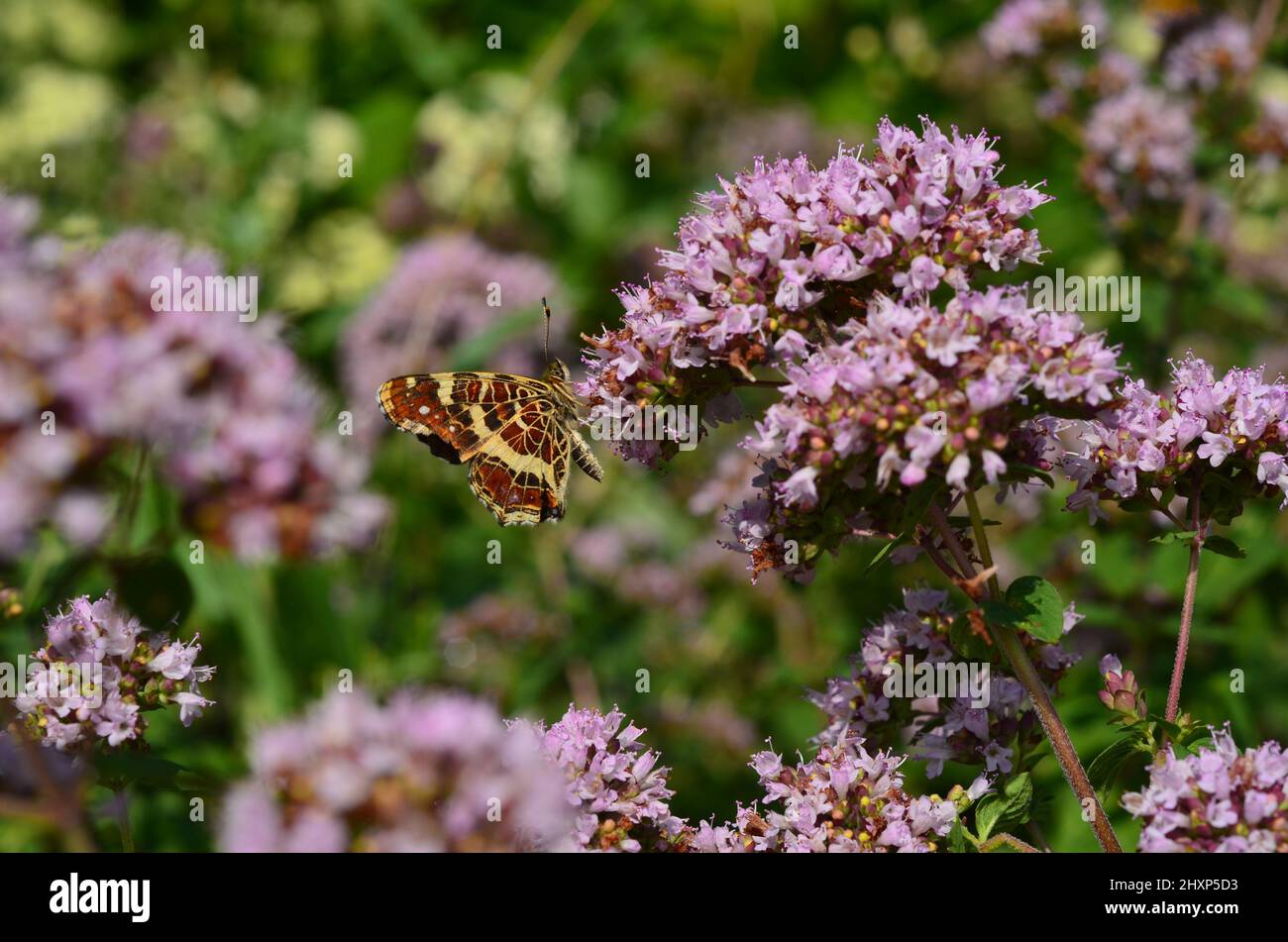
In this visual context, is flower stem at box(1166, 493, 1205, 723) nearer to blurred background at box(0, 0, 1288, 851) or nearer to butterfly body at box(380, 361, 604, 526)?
blurred background at box(0, 0, 1288, 851)

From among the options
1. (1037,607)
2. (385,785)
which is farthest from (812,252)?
(385,785)

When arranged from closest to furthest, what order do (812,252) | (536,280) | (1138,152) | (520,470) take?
(812,252) < (520,470) < (1138,152) < (536,280)

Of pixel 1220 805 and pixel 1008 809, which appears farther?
pixel 1008 809

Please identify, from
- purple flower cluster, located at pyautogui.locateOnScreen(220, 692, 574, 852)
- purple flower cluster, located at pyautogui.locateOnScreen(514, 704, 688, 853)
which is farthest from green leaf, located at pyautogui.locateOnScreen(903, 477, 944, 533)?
purple flower cluster, located at pyautogui.locateOnScreen(220, 692, 574, 852)

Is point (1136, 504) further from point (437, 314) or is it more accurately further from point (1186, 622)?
point (437, 314)

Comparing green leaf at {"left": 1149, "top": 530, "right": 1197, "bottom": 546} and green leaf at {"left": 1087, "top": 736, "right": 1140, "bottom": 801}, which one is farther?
green leaf at {"left": 1149, "top": 530, "right": 1197, "bottom": 546}

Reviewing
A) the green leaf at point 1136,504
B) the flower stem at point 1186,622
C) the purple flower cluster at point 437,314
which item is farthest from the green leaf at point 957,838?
the purple flower cluster at point 437,314
